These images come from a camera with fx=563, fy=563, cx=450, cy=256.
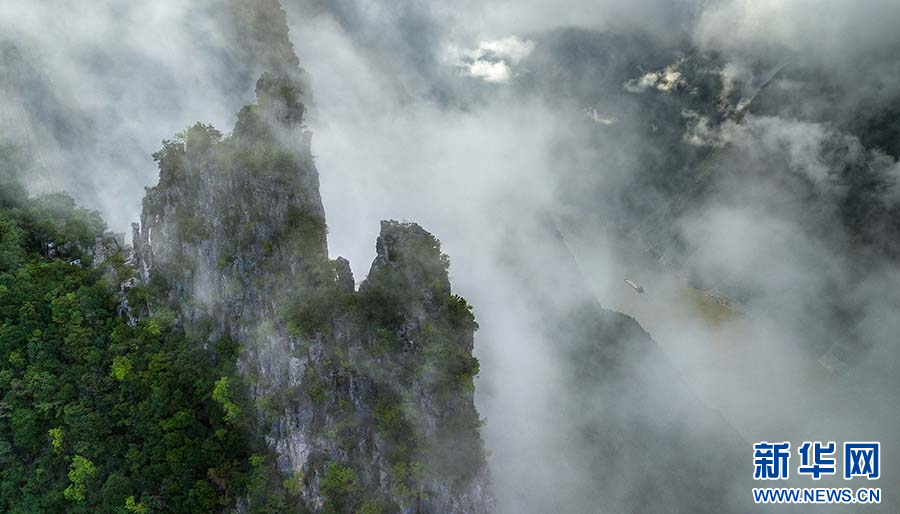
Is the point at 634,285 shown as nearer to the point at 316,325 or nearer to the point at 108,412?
the point at 316,325

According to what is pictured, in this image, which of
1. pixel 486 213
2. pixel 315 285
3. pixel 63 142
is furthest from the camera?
pixel 486 213

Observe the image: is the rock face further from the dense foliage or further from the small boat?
the small boat

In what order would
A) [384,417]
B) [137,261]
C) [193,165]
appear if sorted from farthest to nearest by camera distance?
[137,261] < [193,165] < [384,417]

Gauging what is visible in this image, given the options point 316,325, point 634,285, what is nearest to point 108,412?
point 316,325

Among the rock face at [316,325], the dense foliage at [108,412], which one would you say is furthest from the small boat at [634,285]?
the dense foliage at [108,412]

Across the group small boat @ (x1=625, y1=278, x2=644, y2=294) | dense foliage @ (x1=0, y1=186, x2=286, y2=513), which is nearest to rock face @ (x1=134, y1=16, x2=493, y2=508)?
dense foliage @ (x1=0, y1=186, x2=286, y2=513)

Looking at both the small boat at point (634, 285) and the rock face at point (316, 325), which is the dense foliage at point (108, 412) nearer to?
the rock face at point (316, 325)

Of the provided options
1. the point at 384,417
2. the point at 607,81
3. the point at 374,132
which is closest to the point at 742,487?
the point at 384,417

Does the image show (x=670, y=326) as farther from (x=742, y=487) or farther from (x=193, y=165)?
(x=193, y=165)
